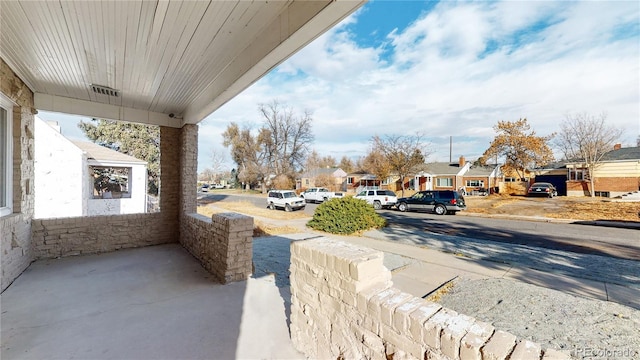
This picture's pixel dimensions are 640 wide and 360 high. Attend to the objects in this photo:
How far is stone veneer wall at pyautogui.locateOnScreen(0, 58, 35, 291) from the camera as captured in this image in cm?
374

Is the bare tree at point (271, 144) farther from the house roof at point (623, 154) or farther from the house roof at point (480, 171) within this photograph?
the house roof at point (623, 154)

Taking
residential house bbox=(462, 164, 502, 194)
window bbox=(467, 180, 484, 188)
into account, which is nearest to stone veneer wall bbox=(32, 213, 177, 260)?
residential house bbox=(462, 164, 502, 194)

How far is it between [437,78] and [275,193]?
39.5 ft

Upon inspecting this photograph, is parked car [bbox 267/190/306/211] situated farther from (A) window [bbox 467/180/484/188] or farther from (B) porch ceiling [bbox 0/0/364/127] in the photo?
(A) window [bbox 467/180/484/188]

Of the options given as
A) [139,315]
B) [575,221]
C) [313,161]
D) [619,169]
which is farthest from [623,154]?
[313,161]

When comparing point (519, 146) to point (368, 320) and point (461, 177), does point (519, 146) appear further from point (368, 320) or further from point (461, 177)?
point (368, 320)

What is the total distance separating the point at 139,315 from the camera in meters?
3.03

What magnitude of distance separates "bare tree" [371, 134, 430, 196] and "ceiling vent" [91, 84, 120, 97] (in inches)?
867

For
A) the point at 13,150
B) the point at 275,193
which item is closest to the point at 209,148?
the point at 275,193

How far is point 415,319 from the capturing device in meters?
1.39

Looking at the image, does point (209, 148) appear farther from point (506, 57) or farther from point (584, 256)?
point (584, 256)

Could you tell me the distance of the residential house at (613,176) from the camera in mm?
19906

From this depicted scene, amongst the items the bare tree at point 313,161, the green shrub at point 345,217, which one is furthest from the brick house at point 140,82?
the bare tree at point 313,161

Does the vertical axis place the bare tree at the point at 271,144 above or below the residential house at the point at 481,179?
above
